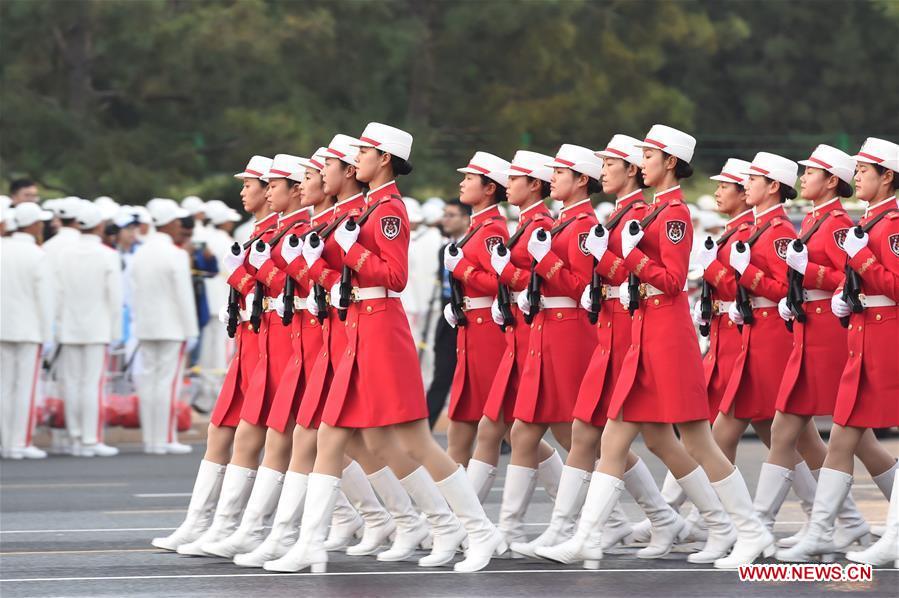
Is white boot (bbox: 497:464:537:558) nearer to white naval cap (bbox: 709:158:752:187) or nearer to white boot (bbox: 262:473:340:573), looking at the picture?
white boot (bbox: 262:473:340:573)

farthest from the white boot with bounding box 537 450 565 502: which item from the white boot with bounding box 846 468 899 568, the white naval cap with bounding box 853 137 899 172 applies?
the white naval cap with bounding box 853 137 899 172

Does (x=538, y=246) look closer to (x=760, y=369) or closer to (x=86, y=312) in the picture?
(x=760, y=369)

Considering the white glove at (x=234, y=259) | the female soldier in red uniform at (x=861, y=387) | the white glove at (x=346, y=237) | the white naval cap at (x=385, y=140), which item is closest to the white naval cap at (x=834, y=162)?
the female soldier in red uniform at (x=861, y=387)

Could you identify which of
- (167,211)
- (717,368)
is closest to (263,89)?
(167,211)

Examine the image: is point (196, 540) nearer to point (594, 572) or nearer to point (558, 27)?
point (594, 572)

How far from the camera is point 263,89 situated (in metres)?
25.0

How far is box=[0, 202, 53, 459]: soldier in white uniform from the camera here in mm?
16172

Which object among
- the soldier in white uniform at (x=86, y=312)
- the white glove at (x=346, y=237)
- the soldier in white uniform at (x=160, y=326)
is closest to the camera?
the white glove at (x=346, y=237)

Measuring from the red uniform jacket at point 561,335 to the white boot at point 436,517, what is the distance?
742 mm

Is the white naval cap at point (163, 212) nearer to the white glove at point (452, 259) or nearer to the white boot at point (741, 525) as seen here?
the white glove at point (452, 259)

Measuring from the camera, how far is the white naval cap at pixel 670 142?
9.89 m

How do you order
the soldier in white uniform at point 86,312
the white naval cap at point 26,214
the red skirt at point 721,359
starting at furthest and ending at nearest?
1. the soldier in white uniform at point 86,312
2. the white naval cap at point 26,214
3. the red skirt at point 721,359

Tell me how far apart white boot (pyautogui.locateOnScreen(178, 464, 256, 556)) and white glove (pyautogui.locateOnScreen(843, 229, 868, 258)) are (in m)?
3.05

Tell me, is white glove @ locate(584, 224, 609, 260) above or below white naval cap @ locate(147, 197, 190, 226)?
below
